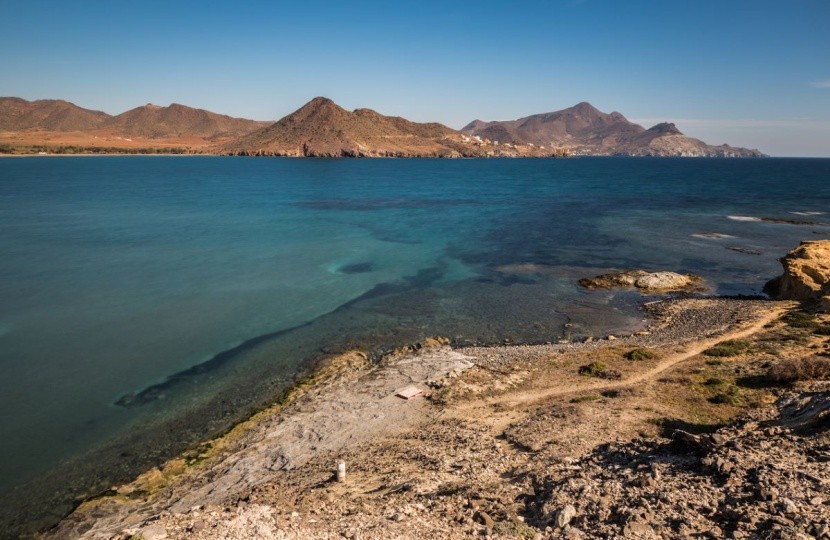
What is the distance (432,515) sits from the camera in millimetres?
11352

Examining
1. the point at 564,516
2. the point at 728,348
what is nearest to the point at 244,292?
the point at 564,516

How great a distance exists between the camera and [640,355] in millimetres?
23625

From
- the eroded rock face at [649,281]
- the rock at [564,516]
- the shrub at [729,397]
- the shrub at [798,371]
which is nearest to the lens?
the rock at [564,516]

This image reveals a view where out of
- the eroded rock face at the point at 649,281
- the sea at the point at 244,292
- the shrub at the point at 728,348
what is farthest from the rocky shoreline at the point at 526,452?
the eroded rock face at the point at 649,281

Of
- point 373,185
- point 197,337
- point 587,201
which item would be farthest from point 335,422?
point 373,185

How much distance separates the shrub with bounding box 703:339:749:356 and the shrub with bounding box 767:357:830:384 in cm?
387

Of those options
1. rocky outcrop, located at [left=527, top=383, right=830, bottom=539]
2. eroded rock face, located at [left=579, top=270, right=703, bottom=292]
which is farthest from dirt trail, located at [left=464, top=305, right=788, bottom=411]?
eroded rock face, located at [left=579, top=270, right=703, bottom=292]

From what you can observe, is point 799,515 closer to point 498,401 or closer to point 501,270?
point 498,401

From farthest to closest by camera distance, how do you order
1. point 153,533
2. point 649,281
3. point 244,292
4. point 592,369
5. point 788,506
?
point 649,281 → point 244,292 → point 592,369 → point 153,533 → point 788,506

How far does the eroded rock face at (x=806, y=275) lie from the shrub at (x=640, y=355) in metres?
16.0

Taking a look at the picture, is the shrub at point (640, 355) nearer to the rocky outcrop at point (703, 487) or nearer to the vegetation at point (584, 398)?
the vegetation at point (584, 398)

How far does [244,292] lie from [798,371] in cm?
3413

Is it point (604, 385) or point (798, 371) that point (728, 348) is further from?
point (604, 385)

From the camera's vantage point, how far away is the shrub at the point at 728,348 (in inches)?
925
